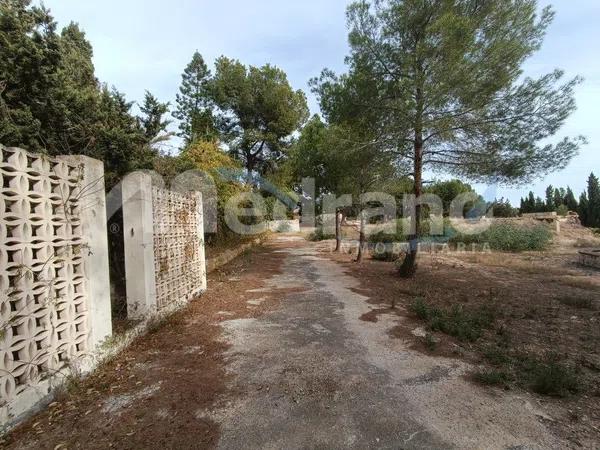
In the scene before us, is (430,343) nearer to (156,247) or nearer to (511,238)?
(156,247)

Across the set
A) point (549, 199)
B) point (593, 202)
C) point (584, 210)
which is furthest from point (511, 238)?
point (549, 199)

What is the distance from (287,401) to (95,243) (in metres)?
2.42

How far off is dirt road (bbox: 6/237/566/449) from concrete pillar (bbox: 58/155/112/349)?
19.0 inches

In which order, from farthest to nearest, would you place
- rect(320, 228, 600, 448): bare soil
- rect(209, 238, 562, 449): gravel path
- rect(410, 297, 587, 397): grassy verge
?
1. rect(410, 297, 587, 397): grassy verge
2. rect(320, 228, 600, 448): bare soil
3. rect(209, 238, 562, 449): gravel path

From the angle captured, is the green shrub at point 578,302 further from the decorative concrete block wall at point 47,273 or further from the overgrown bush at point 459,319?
the decorative concrete block wall at point 47,273

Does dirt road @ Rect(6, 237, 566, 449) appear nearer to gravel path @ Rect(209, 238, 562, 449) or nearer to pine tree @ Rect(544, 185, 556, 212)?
gravel path @ Rect(209, 238, 562, 449)

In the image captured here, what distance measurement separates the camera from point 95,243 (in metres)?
3.49

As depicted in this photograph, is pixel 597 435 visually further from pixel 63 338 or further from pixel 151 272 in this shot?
pixel 151 272

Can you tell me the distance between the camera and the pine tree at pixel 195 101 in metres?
20.3

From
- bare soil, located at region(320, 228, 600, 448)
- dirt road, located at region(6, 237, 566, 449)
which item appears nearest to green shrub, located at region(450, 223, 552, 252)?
bare soil, located at region(320, 228, 600, 448)

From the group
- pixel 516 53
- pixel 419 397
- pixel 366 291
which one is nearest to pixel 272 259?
pixel 366 291

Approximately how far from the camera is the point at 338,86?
29.2 feet

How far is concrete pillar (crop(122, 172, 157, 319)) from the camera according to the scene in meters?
4.58

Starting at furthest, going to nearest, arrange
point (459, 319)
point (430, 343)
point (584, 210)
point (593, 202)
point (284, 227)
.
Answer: point (284, 227) < point (584, 210) < point (593, 202) < point (459, 319) < point (430, 343)
